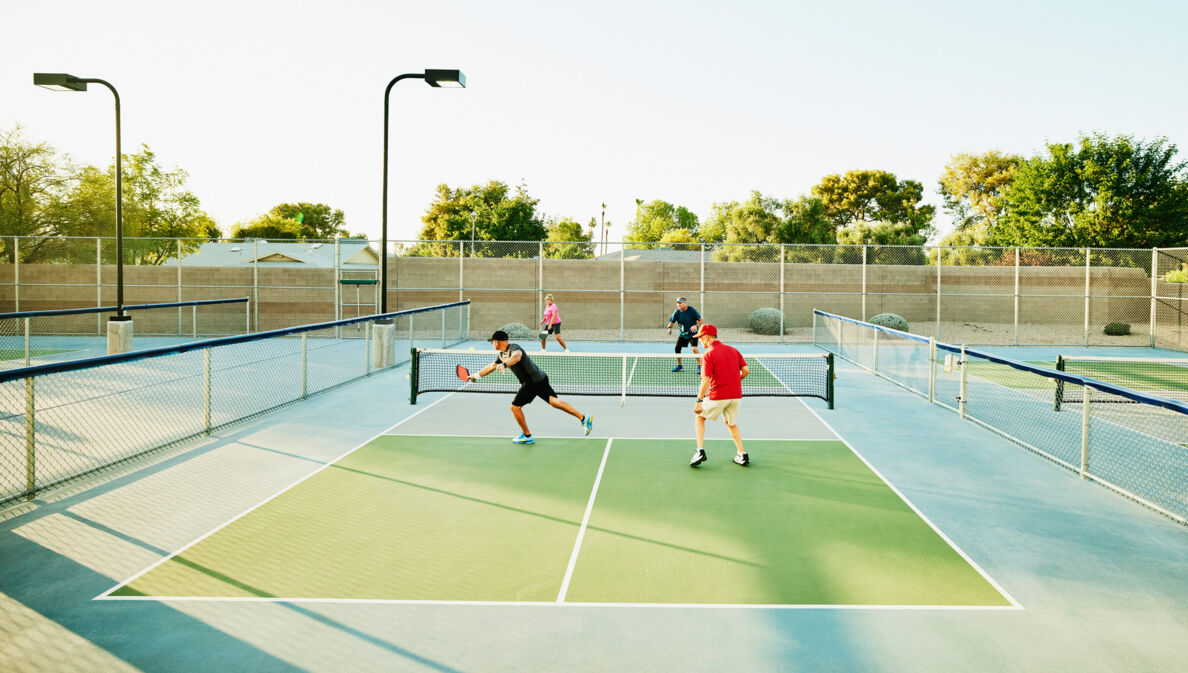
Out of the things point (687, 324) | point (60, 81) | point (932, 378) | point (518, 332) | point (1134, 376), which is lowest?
point (1134, 376)

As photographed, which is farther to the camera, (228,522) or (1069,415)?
(1069,415)

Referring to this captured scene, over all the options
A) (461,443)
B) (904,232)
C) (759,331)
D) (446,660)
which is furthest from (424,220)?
(446,660)

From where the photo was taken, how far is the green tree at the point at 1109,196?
35.4 meters

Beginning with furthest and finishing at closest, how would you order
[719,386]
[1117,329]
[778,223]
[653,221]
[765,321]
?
[653,221], [778,223], [765,321], [1117,329], [719,386]

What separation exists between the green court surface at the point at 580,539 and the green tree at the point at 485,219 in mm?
42792

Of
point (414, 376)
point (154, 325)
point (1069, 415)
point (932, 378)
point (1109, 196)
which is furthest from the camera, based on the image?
point (1109, 196)

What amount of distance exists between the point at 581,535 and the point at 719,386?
319 centimetres

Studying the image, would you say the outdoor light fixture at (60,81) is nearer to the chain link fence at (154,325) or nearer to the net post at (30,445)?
the chain link fence at (154,325)

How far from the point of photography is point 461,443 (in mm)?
10398

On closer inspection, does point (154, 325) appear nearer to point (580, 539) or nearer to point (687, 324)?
point (687, 324)

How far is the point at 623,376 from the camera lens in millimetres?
13422

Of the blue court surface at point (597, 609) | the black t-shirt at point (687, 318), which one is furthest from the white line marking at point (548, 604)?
the black t-shirt at point (687, 318)

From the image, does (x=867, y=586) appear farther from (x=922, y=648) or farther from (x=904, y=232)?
(x=904, y=232)

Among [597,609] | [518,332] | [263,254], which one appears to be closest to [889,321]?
[518,332]
